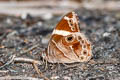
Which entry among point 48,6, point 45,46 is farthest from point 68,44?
point 48,6

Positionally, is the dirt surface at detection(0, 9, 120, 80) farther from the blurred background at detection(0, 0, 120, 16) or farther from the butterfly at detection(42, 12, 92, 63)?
the blurred background at detection(0, 0, 120, 16)

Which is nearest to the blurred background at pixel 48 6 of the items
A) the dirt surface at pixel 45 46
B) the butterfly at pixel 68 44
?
the dirt surface at pixel 45 46

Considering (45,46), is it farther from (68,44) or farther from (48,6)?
(48,6)

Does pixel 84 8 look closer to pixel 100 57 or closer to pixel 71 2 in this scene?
pixel 71 2

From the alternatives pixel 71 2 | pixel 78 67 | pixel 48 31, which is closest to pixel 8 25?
pixel 48 31

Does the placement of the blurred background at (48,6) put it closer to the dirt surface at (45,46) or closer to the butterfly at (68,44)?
the dirt surface at (45,46)

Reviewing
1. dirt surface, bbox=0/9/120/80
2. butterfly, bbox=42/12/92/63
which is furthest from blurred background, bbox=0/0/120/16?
butterfly, bbox=42/12/92/63

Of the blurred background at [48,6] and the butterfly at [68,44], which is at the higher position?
the blurred background at [48,6]
